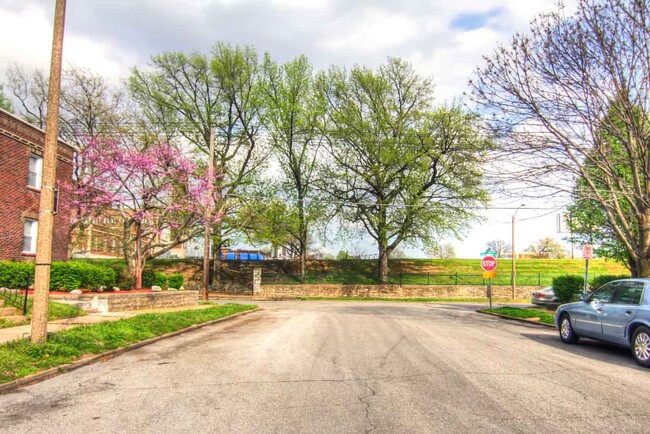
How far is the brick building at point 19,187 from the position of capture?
20.2 meters

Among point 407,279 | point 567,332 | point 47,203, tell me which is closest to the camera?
point 47,203

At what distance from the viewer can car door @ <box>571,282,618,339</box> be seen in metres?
10.8

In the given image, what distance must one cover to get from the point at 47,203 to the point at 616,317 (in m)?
11.0

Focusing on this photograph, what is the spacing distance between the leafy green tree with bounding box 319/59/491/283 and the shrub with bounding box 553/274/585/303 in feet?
41.8

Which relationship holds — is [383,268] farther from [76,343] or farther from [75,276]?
[76,343]

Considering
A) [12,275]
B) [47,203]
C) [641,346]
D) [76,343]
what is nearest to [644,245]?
[641,346]

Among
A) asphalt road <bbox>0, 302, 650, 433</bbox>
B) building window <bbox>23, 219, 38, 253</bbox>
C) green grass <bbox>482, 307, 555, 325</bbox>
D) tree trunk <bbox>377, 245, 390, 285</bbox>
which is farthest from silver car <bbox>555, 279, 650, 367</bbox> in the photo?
tree trunk <bbox>377, 245, 390, 285</bbox>

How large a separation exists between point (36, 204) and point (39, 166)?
5.56ft

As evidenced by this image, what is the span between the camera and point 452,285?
137 feet

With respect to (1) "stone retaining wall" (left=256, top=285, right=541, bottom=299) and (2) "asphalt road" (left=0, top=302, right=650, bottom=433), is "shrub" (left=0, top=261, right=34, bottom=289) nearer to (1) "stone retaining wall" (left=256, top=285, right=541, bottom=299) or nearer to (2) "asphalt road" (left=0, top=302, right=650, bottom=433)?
(2) "asphalt road" (left=0, top=302, right=650, bottom=433)

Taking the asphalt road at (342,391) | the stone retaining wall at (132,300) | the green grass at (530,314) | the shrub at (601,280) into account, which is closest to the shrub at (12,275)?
the stone retaining wall at (132,300)

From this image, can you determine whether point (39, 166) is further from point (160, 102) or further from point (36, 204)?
point (160, 102)

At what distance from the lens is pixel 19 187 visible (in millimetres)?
21031

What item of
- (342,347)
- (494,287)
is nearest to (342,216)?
(494,287)
